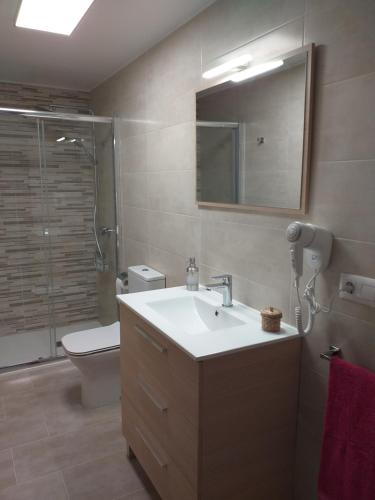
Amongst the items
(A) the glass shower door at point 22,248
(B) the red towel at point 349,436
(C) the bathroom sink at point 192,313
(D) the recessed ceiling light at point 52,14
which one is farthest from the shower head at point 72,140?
(B) the red towel at point 349,436

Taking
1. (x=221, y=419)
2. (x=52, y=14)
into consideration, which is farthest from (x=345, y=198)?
(x=52, y=14)

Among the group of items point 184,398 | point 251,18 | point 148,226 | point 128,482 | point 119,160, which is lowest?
point 128,482

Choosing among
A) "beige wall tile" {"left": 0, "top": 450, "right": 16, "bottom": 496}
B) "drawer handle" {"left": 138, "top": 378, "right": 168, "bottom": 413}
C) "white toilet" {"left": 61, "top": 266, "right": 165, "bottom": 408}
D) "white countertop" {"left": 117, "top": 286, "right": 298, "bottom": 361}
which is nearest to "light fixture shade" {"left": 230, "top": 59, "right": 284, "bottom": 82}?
"white countertop" {"left": 117, "top": 286, "right": 298, "bottom": 361}

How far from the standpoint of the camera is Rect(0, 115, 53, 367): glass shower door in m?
3.30

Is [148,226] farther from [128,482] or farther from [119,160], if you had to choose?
[128,482]

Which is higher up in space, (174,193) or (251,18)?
(251,18)

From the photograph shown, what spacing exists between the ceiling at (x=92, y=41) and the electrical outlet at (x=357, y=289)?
60.3 inches

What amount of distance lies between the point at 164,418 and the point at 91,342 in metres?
1.08

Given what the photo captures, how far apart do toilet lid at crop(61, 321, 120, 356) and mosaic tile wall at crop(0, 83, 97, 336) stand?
117 centimetres

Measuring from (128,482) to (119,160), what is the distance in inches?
91.9

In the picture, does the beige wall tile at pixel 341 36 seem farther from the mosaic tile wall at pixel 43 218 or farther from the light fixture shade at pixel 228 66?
the mosaic tile wall at pixel 43 218

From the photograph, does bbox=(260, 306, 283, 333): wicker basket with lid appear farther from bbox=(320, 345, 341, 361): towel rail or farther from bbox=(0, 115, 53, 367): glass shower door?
bbox=(0, 115, 53, 367): glass shower door

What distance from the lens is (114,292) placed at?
11.6ft

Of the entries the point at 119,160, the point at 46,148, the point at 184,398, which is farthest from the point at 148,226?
the point at 184,398
